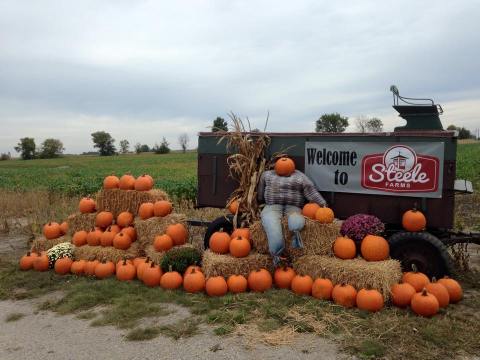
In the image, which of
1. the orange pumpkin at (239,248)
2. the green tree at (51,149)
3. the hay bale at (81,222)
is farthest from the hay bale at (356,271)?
the green tree at (51,149)

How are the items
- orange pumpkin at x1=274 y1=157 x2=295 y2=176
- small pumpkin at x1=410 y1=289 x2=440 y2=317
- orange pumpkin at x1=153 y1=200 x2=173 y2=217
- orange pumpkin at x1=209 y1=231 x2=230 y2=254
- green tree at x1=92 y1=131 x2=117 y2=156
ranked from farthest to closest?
green tree at x1=92 y1=131 x2=117 y2=156 < orange pumpkin at x1=153 y1=200 x2=173 y2=217 < orange pumpkin at x1=274 y1=157 x2=295 y2=176 < orange pumpkin at x1=209 y1=231 x2=230 y2=254 < small pumpkin at x1=410 y1=289 x2=440 y2=317

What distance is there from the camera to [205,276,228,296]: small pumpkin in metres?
5.59

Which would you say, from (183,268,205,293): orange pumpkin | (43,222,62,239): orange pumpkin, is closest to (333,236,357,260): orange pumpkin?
(183,268,205,293): orange pumpkin

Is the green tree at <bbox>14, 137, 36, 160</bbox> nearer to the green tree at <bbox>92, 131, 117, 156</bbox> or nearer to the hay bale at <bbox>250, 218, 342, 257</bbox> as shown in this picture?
the green tree at <bbox>92, 131, 117, 156</bbox>

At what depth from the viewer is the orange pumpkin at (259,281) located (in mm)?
5699

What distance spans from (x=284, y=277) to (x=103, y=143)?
103470 millimetres

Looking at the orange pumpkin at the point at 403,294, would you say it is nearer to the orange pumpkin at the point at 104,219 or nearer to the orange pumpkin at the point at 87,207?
the orange pumpkin at the point at 104,219

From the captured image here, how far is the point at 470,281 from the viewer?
603 cm

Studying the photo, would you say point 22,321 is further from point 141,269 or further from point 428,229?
point 428,229

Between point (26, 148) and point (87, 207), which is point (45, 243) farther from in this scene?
point (26, 148)

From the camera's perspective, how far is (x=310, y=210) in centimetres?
618

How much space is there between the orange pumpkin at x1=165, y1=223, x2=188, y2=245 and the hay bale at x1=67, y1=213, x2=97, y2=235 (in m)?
1.69

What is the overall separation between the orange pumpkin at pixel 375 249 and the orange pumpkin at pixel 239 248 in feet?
5.20

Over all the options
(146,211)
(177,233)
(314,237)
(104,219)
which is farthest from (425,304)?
(104,219)
